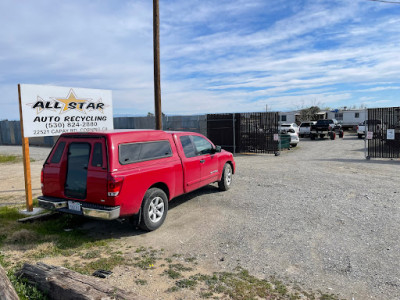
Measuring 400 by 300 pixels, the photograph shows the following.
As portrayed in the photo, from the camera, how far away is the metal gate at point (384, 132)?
46.1ft

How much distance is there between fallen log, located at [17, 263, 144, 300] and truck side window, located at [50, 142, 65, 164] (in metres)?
2.12

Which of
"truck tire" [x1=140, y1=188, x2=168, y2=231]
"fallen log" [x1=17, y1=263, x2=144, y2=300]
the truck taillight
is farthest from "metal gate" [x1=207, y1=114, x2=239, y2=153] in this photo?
"fallen log" [x1=17, y1=263, x2=144, y2=300]

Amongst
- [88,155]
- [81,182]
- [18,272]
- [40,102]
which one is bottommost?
[18,272]

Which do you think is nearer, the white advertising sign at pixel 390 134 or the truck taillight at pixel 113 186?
the truck taillight at pixel 113 186

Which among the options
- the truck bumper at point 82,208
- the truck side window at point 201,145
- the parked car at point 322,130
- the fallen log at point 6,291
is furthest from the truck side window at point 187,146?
the parked car at point 322,130

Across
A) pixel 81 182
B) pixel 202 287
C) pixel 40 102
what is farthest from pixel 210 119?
pixel 202 287

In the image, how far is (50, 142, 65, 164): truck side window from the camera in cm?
548

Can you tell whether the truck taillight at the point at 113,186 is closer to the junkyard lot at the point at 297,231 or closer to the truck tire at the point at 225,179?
the junkyard lot at the point at 297,231

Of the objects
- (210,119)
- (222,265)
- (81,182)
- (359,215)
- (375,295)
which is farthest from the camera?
(210,119)

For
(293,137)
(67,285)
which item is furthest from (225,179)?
(293,137)

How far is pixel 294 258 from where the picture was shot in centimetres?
451

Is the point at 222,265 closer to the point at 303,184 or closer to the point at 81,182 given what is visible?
the point at 81,182

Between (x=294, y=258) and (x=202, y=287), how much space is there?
148cm

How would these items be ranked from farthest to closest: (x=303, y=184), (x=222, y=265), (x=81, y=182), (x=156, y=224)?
(x=303, y=184), (x=156, y=224), (x=81, y=182), (x=222, y=265)
